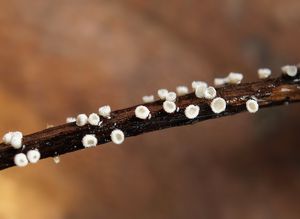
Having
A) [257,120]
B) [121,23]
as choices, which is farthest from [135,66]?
[257,120]

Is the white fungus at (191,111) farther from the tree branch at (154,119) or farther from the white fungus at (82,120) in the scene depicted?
the white fungus at (82,120)

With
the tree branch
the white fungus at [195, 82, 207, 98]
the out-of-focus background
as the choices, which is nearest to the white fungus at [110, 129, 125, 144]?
the tree branch

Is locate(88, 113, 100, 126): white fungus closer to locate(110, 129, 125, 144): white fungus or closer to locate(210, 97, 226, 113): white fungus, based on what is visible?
locate(110, 129, 125, 144): white fungus

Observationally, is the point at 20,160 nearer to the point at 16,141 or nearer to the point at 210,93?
the point at 16,141

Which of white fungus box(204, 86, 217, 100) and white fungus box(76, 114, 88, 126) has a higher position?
white fungus box(204, 86, 217, 100)

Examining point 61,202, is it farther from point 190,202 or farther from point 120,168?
point 190,202

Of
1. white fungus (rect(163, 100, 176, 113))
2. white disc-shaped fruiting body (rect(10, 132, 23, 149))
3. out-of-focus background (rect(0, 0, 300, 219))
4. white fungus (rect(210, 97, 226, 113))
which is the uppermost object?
out-of-focus background (rect(0, 0, 300, 219))

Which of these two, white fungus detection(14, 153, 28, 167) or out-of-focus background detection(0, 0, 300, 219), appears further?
out-of-focus background detection(0, 0, 300, 219)
